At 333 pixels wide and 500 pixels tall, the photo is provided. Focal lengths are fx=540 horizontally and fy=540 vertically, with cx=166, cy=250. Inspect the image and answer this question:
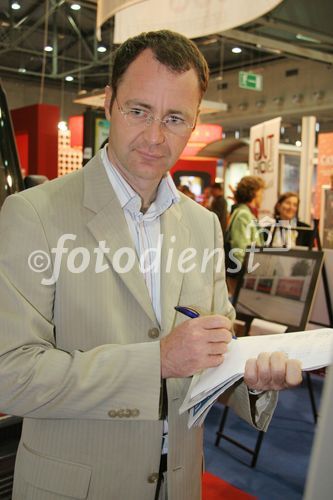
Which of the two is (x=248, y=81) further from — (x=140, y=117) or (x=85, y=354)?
(x=85, y=354)

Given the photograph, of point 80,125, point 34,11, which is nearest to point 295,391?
point 80,125

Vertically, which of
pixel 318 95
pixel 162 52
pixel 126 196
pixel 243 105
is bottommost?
pixel 126 196

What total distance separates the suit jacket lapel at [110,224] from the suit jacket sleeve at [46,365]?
0.15 metres

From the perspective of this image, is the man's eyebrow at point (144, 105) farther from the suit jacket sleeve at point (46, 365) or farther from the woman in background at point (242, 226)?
the woman in background at point (242, 226)

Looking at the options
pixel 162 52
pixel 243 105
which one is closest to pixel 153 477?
pixel 162 52

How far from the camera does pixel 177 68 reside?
4.39 ft

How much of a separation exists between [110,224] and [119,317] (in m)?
0.23

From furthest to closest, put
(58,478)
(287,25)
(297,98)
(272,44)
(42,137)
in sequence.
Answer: (297,98), (272,44), (287,25), (42,137), (58,478)

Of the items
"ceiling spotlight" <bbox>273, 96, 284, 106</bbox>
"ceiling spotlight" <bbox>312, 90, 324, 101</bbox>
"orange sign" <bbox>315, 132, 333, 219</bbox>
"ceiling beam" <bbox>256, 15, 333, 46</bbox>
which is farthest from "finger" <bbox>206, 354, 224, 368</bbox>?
"ceiling spotlight" <bbox>273, 96, 284, 106</bbox>

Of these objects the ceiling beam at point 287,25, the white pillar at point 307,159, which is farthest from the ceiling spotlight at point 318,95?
the ceiling beam at point 287,25

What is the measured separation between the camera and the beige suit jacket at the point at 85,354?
117cm

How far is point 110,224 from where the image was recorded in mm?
1346

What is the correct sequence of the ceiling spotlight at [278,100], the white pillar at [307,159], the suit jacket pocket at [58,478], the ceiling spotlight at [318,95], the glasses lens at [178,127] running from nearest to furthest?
1. the suit jacket pocket at [58,478]
2. the glasses lens at [178,127]
3. the white pillar at [307,159]
4. the ceiling spotlight at [318,95]
5. the ceiling spotlight at [278,100]

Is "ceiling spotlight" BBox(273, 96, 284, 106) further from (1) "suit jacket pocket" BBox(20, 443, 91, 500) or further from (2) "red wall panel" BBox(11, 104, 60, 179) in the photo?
(1) "suit jacket pocket" BBox(20, 443, 91, 500)
